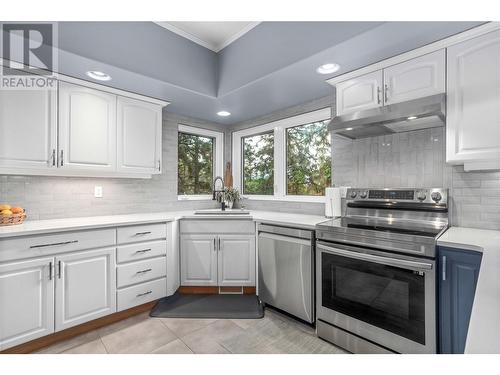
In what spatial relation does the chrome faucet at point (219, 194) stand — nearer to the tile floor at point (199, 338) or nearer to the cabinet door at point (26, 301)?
the tile floor at point (199, 338)

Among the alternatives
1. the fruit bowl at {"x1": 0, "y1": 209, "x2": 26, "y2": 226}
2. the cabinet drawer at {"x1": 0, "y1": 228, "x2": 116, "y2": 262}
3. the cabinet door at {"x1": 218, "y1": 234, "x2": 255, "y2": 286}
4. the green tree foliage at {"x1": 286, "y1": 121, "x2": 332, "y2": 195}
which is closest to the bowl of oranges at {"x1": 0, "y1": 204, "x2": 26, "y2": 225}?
the fruit bowl at {"x1": 0, "y1": 209, "x2": 26, "y2": 226}

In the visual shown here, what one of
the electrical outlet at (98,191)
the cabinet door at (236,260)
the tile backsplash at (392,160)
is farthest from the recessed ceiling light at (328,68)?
the electrical outlet at (98,191)

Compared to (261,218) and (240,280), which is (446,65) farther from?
(240,280)

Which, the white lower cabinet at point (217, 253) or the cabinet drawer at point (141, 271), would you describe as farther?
the white lower cabinet at point (217, 253)

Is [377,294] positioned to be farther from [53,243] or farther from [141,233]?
[53,243]

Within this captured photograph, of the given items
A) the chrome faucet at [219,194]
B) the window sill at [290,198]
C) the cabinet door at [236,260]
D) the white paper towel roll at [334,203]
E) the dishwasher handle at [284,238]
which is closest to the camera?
the dishwasher handle at [284,238]

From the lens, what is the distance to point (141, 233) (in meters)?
2.39

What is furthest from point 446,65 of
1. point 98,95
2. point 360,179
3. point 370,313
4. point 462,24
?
point 98,95

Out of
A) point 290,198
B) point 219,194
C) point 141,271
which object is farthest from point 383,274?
point 219,194

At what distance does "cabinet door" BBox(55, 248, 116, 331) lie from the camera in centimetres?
194

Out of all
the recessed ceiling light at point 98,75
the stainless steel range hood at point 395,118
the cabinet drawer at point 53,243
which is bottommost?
the cabinet drawer at point 53,243

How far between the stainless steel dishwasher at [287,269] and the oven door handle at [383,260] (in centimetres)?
26

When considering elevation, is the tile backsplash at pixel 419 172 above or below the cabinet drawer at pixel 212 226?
above

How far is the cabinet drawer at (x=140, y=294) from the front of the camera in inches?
89.2
